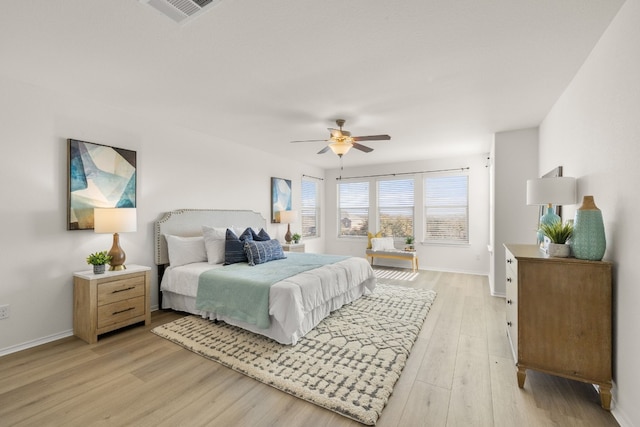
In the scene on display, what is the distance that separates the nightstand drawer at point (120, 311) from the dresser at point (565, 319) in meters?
3.70

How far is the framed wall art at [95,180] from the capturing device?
305 centimetres

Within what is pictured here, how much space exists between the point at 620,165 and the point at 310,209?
5.93m

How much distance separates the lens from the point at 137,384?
218 centimetres

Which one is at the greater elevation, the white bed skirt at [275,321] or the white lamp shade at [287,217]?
the white lamp shade at [287,217]

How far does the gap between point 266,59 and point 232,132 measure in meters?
2.28

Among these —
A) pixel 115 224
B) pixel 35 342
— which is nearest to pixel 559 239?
pixel 115 224

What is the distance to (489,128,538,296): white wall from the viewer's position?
416cm

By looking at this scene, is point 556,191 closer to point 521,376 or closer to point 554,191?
point 554,191

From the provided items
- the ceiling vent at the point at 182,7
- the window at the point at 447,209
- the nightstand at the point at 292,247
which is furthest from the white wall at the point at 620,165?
the nightstand at the point at 292,247

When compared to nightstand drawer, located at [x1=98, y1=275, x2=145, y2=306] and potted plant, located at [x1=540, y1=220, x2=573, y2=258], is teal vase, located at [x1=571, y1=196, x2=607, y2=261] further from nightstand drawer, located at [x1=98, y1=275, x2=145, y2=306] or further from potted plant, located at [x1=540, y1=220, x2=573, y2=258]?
nightstand drawer, located at [x1=98, y1=275, x2=145, y2=306]

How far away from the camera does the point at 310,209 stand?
24.1 ft

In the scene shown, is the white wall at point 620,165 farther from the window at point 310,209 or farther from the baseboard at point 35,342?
the window at point 310,209

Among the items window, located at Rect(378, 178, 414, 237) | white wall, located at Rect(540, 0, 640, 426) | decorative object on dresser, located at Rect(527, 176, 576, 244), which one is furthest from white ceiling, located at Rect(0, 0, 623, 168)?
window, located at Rect(378, 178, 414, 237)

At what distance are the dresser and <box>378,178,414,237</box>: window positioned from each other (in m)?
4.70
